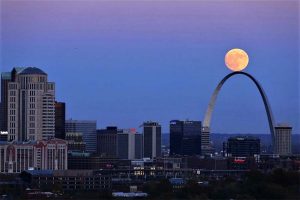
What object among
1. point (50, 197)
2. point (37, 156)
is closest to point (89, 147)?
point (37, 156)

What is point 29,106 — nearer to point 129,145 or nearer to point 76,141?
point 76,141

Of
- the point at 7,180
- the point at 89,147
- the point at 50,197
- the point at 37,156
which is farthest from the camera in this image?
the point at 89,147

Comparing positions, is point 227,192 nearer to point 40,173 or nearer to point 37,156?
point 40,173

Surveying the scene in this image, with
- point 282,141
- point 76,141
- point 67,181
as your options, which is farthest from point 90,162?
point 67,181

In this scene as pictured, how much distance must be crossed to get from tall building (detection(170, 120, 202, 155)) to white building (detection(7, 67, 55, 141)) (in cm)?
1242

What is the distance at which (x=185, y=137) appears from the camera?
79312 millimetres

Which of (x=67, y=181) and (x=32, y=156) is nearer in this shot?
(x=67, y=181)

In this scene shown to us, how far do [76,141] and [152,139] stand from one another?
9.16 meters

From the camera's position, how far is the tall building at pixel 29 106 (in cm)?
6688

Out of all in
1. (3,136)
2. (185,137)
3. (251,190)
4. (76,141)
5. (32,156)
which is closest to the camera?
(251,190)

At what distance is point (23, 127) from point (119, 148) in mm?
12657

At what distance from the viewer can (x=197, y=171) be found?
59188 mm

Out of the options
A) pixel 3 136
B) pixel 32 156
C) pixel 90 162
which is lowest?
pixel 90 162

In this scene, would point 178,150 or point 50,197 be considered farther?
point 178,150
